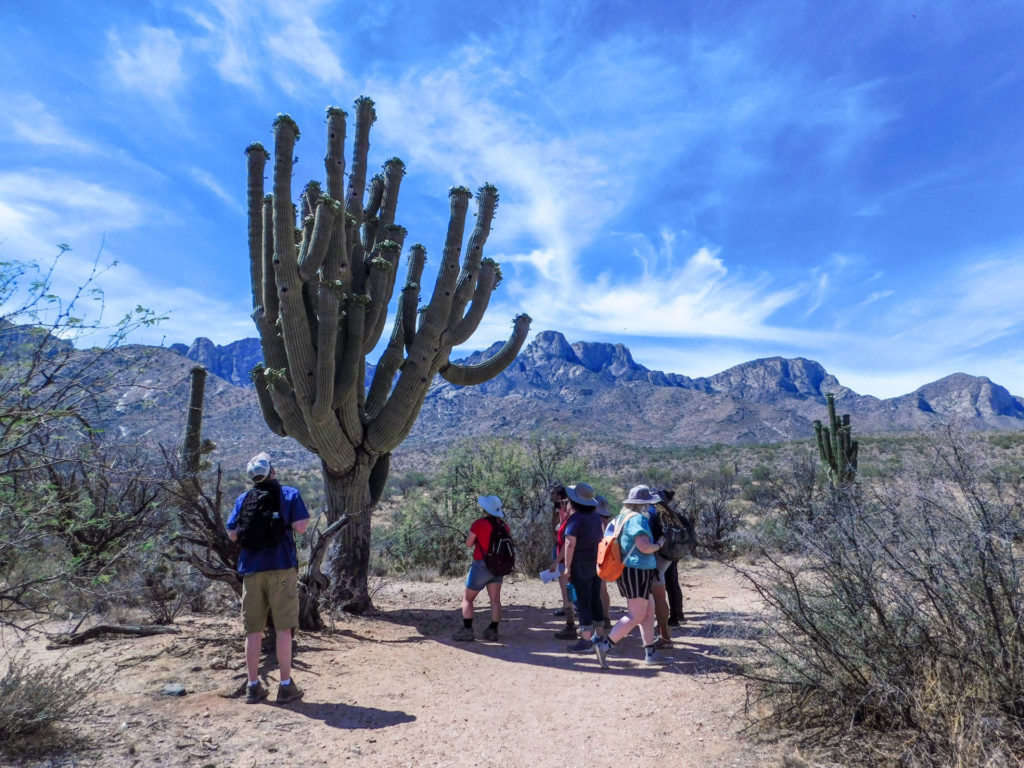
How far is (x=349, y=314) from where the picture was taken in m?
7.63

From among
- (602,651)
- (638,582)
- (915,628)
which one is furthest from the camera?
(602,651)

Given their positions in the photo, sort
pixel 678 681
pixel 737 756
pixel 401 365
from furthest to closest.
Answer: pixel 401 365 → pixel 678 681 → pixel 737 756

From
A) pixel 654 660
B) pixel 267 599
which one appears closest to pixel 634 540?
pixel 654 660

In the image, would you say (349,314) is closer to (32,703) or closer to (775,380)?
(32,703)

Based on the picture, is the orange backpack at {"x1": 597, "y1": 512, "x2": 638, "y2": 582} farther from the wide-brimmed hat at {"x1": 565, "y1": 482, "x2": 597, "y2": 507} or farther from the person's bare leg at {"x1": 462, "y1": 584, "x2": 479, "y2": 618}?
the person's bare leg at {"x1": 462, "y1": 584, "x2": 479, "y2": 618}

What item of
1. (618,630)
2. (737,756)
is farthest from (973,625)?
(618,630)

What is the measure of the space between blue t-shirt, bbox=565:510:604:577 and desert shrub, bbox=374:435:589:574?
4.94m

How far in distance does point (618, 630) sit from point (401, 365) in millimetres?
4435

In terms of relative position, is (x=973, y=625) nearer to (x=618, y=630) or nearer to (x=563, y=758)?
(x=563, y=758)

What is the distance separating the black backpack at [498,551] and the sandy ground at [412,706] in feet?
2.73

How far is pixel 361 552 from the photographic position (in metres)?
7.89

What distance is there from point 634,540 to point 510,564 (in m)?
1.73

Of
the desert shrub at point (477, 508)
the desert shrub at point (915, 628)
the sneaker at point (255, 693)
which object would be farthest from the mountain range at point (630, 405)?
the desert shrub at point (915, 628)

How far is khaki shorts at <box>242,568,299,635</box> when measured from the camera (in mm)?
4805
